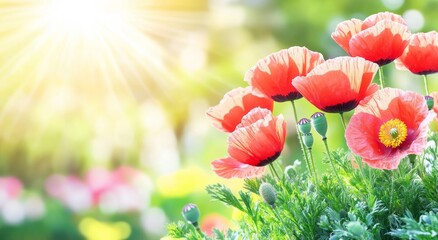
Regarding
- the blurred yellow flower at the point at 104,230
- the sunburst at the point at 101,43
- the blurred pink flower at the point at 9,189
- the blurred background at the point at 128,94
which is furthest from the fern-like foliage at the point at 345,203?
the sunburst at the point at 101,43

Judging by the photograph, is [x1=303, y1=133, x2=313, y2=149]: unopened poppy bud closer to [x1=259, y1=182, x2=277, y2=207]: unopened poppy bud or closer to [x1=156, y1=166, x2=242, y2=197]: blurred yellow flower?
[x1=259, y1=182, x2=277, y2=207]: unopened poppy bud

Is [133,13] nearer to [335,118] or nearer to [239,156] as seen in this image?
[335,118]

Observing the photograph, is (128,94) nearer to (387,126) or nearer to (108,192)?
(108,192)

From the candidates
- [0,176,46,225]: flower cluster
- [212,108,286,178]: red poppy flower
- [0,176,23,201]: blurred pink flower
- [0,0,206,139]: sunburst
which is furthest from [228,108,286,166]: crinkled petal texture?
[0,0,206,139]: sunburst

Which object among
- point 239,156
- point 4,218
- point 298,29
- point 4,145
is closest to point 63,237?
point 4,218

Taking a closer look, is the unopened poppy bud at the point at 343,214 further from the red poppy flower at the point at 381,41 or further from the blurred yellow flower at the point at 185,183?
the blurred yellow flower at the point at 185,183

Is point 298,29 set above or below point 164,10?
below
